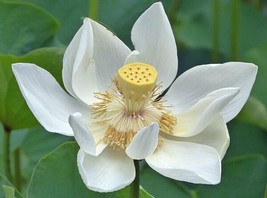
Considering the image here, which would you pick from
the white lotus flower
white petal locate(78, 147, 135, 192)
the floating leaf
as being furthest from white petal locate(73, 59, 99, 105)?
the floating leaf

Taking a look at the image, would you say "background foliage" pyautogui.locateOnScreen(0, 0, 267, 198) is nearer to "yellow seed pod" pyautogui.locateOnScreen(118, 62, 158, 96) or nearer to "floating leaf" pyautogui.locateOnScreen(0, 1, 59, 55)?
"floating leaf" pyautogui.locateOnScreen(0, 1, 59, 55)

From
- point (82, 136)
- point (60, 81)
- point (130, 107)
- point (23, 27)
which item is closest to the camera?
point (82, 136)

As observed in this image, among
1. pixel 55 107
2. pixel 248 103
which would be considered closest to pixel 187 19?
pixel 248 103

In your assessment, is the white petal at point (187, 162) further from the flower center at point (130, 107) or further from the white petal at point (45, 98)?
the white petal at point (45, 98)

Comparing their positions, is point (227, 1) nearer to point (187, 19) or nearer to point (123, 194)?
point (187, 19)

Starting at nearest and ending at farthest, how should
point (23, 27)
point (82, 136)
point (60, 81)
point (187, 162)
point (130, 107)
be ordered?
point (82, 136)
point (187, 162)
point (130, 107)
point (60, 81)
point (23, 27)

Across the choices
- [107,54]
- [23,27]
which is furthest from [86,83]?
[23,27]

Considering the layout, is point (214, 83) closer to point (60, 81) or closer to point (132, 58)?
point (132, 58)
